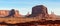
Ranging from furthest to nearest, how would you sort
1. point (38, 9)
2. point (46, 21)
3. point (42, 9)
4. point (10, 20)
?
point (38, 9), point (42, 9), point (46, 21), point (10, 20)

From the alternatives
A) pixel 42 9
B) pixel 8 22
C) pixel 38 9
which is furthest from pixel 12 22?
pixel 38 9

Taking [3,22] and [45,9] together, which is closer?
[3,22]

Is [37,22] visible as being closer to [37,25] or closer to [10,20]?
[37,25]

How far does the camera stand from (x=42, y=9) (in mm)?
8602

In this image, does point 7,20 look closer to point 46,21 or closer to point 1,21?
point 1,21

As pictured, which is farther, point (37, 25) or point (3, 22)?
point (37, 25)

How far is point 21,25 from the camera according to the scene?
177cm

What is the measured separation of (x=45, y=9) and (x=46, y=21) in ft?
23.4

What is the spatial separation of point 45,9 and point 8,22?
728 cm

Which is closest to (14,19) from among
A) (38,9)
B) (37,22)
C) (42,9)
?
(37,22)

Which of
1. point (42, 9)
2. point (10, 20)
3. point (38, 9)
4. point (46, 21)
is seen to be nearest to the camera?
point (10, 20)

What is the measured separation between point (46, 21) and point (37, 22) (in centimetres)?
11

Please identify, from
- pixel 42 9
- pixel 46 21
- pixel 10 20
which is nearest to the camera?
pixel 10 20

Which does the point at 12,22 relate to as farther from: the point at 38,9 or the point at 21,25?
the point at 38,9
